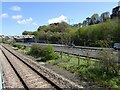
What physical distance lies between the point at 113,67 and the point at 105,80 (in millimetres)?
1996

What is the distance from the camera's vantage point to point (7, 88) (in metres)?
15.9

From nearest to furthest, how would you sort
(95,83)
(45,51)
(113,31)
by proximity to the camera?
(95,83), (45,51), (113,31)

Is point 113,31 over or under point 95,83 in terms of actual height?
over

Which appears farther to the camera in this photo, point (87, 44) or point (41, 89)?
point (87, 44)

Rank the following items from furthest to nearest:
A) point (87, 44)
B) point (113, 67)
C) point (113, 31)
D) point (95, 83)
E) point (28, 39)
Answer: point (28, 39) → point (87, 44) → point (113, 31) → point (113, 67) → point (95, 83)

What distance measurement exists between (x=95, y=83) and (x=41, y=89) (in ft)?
11.8

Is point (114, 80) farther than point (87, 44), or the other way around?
point (87, 44)

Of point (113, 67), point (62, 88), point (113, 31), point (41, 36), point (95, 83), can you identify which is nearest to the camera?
point (62, 88)

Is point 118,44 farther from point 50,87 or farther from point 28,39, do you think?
point 28,39

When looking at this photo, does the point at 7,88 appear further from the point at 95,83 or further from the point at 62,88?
the point at 95,83

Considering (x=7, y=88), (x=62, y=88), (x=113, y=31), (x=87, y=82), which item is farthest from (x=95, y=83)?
(x=113, y=31)

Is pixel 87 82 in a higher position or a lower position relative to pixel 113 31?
lower

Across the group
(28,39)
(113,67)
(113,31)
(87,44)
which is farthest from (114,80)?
(28,39)

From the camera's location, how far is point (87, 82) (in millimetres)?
17406
